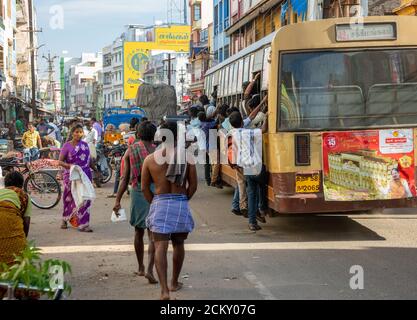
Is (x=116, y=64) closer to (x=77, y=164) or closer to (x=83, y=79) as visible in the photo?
(x=83, y=79)

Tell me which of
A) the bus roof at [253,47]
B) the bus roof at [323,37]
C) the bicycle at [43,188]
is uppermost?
the bus roof at [253,47]

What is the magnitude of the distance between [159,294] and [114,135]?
14.2 meters

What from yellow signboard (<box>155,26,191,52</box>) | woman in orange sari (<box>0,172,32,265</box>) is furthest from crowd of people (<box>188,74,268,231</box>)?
yellow signboard (<box>155,26,191,52</box>)

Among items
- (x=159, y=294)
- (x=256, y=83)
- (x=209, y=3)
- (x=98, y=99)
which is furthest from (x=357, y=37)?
(x=98, y=99)

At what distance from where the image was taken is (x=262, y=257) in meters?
8.61

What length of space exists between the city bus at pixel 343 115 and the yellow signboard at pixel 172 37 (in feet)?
293

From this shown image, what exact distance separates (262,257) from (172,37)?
3670 inches

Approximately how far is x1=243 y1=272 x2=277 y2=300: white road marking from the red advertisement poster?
234 centimetres

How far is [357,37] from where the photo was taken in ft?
31.7

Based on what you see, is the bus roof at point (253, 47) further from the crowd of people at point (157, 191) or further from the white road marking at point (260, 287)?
the white road marking at point (260, 287)

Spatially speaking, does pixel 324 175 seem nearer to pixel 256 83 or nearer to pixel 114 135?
pixel 256 83

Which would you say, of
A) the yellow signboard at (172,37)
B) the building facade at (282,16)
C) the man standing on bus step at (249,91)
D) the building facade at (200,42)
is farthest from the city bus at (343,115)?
the yellow signboard at (172,37)

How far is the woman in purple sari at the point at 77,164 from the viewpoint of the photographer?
10.9 m

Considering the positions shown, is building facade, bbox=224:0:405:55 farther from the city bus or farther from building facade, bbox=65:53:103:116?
building facade, bbox=65:53:103:116
